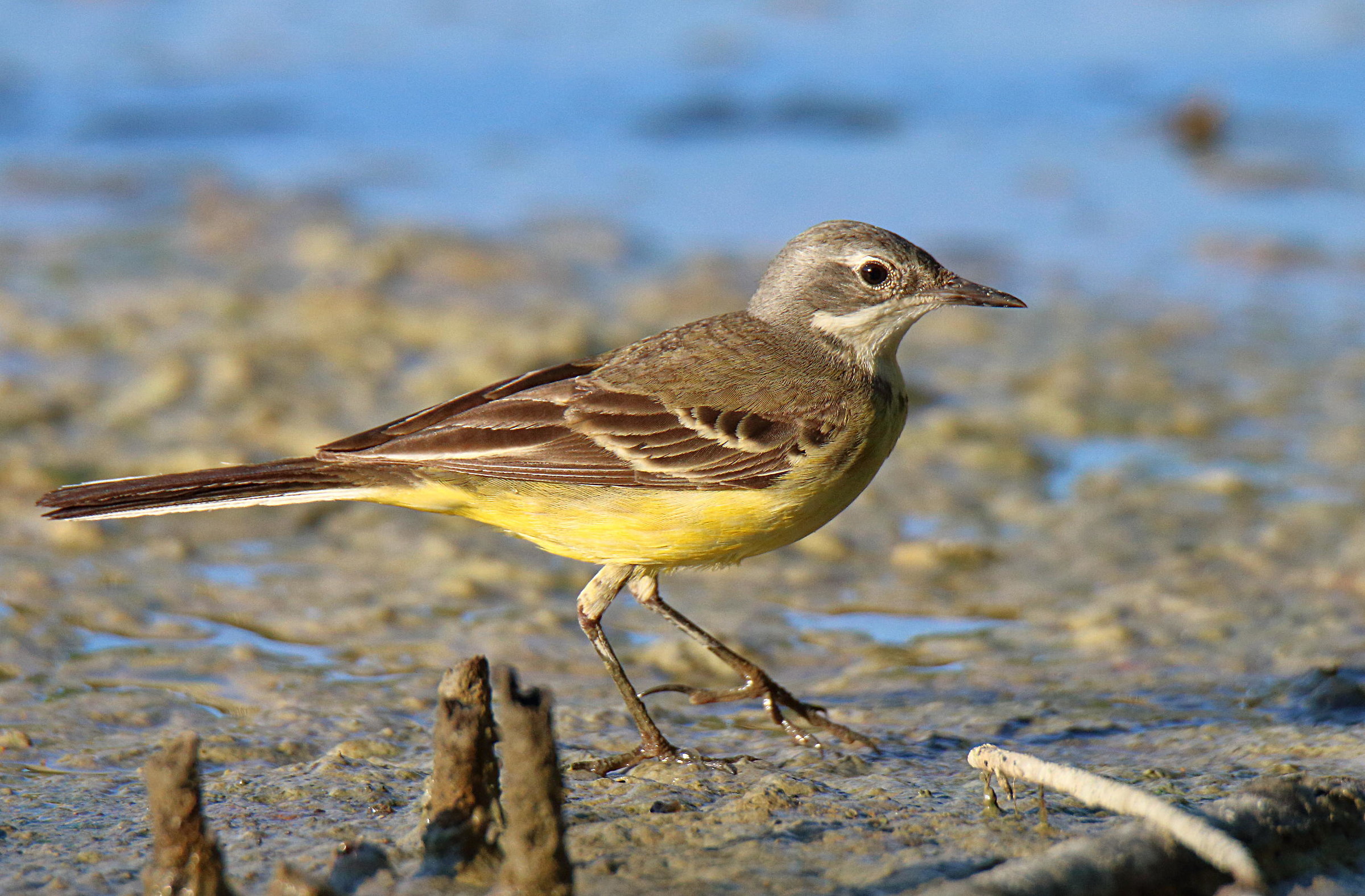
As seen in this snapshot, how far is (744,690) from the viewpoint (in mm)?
5273

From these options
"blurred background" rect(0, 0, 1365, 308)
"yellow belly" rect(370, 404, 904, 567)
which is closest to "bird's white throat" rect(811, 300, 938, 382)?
"yellow belly" rect(370, 404, 904, 567)

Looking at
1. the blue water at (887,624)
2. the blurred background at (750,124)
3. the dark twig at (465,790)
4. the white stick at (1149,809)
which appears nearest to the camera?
the white stick at (1149,809)

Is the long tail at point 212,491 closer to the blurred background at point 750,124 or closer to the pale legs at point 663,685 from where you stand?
the pale legs at point 663,685

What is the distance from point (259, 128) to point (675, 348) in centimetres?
906

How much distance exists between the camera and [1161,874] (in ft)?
11.3

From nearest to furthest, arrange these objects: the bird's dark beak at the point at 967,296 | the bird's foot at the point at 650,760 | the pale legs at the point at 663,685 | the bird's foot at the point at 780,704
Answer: the bird's foot at the point at 650,760, the pale legs at the point at 663,685, the bird's foot at the point at 780,704, the bird's dark beak at the point at 967,296

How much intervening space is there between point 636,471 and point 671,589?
4.84ft

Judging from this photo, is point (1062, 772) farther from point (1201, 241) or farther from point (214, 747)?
point (1201, 241)

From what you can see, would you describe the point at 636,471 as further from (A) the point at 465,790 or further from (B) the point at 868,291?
(A) the point at 465,790

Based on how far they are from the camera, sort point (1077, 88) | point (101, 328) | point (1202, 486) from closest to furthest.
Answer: point (1202, 486), point (101, 328), point (1077, 88)

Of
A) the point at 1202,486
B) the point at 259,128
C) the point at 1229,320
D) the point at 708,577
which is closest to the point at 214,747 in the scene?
the point at 708,577

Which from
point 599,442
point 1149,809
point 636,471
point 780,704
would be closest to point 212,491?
point 599,442

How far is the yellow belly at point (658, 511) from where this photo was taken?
5.11m

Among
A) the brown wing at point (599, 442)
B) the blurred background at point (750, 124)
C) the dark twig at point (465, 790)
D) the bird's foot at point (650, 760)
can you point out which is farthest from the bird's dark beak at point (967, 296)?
the blurred background at point (750, 124)
